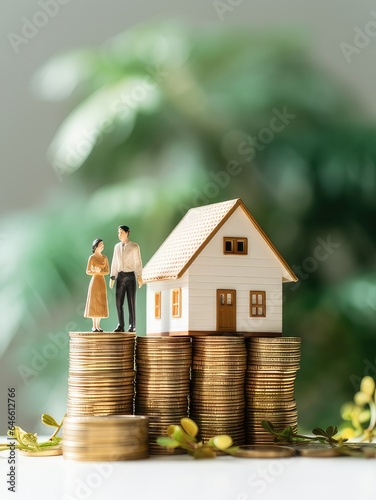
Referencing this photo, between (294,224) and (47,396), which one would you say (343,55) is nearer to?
(294,224)

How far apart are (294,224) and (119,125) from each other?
87 cm

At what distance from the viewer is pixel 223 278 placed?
2635mm

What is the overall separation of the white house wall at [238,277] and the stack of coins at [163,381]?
10cm

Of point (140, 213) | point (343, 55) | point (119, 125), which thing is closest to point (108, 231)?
point (140, 213)

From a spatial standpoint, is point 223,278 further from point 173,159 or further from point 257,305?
point 173,159

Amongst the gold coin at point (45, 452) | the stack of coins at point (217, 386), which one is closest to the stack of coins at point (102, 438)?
the gold coin at point (45, 452)

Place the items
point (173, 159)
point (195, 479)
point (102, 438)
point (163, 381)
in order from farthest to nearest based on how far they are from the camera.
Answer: point (173, 159), point (163, 381), point (102, 438), point (195, 479)

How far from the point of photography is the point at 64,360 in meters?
3.57

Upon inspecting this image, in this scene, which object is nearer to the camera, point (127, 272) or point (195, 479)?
point (195, 479)

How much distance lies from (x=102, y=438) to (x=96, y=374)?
231mm

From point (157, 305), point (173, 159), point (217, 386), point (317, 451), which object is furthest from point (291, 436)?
point (173, 159)

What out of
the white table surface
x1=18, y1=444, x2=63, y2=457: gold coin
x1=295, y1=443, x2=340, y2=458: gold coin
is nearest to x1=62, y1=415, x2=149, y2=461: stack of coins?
the white table surface

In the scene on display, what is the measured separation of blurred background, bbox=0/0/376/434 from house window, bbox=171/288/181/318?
86 centimetres

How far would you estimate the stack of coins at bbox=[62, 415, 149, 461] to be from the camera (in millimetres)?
2289
